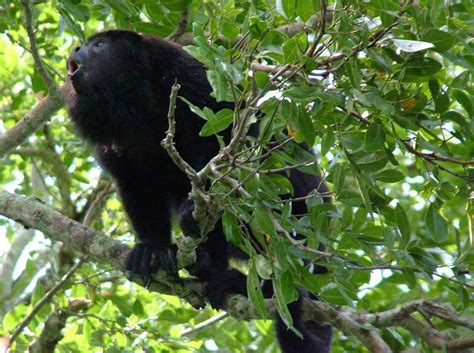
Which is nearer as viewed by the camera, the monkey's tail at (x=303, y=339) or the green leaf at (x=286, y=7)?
the green leaf at (x=286, y=7)

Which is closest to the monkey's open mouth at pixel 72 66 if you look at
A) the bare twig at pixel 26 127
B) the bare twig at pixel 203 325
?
the bare twig at pixel 26 127

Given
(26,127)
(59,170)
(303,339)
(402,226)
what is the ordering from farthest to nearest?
(59,170) → (26,127) → (303,339) → (402,226)

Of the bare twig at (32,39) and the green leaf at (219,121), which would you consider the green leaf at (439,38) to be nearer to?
the green leaf at (219,121)

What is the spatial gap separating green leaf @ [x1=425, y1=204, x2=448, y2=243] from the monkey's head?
1739mm

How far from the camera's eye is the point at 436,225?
266 cm

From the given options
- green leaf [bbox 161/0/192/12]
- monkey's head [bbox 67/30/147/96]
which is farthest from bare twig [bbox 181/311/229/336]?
green leaf [bbox 161/0/192/12]

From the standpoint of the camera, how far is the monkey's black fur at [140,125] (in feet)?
12.3

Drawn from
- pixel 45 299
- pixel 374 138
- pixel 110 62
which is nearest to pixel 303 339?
pixel 45 299

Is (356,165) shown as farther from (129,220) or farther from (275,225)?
(129,220)

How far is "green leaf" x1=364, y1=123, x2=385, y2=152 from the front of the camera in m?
2.36

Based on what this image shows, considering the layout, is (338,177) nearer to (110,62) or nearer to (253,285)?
(253,285)

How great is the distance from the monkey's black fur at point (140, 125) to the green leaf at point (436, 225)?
1.12m

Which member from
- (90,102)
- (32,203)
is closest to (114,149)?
(90,102)

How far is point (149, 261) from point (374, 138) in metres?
1.43
